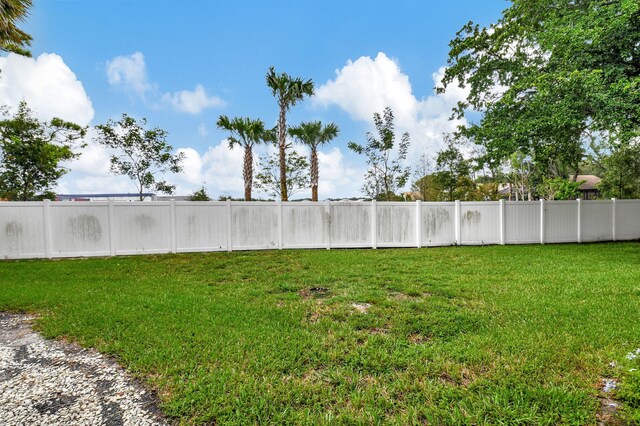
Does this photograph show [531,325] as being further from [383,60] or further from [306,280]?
[383,60]

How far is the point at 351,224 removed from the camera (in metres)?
9.97

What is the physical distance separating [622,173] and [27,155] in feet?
104

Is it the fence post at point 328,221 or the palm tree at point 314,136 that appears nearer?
the fence post at point 328,221

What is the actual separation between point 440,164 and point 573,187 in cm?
642

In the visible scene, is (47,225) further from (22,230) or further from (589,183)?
(589,183)

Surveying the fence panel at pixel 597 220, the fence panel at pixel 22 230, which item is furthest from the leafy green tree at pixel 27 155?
the fence panel at pixel 597 220

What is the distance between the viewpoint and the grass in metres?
2.07

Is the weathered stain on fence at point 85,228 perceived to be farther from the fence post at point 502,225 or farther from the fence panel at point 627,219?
the fence panel at point 627,219

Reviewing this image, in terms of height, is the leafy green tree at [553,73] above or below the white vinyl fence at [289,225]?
above

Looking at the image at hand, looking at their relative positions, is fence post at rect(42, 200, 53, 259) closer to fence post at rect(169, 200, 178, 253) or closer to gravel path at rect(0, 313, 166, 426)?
fence post at rect(169, 200, 178, 253)

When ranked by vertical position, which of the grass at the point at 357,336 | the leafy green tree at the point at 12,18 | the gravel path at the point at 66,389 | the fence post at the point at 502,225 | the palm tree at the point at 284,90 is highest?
the palm tree at the point at 284,90

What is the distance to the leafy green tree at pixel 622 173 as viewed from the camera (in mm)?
19281

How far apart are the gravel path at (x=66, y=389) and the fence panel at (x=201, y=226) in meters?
5.96

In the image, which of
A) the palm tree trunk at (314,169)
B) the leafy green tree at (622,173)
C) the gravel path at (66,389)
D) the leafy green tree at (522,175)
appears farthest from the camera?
the leafy green tree at (522,175)
